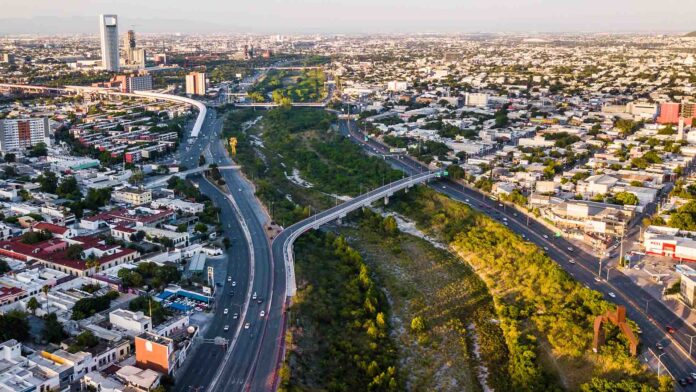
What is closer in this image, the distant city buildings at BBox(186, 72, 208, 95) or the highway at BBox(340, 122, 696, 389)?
the highway at BBox(340, 122, 696, 389)

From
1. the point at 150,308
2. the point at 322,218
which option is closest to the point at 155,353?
the point at 150,308

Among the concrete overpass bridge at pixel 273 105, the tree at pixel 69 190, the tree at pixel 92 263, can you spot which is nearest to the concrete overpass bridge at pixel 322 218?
the tree at pixel 92 263

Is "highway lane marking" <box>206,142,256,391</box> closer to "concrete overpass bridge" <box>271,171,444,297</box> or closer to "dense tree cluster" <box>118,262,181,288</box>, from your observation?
"concrete overpass bridge" <box>271,171,444,297</box>

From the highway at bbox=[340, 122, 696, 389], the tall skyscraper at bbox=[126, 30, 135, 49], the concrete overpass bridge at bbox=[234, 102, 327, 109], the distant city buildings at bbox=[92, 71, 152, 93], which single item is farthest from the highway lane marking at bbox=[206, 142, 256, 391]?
the tall skyscraper at bbox=[126, 30, 135, 49]

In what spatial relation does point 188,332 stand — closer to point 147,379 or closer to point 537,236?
point 147,379

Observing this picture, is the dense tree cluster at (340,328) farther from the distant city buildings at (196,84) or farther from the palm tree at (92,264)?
the distant city buildings at (196,84)

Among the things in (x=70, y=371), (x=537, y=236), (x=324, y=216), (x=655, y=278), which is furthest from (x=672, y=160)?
(x=70, y=371)
